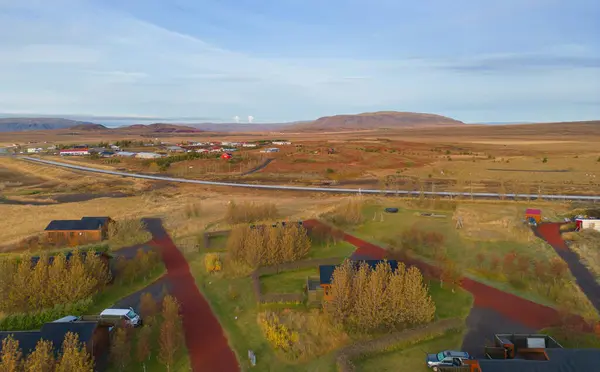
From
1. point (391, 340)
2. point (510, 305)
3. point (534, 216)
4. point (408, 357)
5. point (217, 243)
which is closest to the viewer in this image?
point (408, 357)

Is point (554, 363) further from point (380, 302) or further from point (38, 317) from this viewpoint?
point (38, 317)

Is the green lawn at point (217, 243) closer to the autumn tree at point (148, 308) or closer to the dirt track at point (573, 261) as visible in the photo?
the autumn tree at point (148, 308)

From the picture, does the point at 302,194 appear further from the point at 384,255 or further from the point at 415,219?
the point at 384,255

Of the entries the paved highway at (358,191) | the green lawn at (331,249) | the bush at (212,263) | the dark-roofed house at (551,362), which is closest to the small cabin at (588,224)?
the paved highway at (358,191)

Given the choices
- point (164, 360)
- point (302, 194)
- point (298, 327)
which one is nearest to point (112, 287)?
point (164, 360)

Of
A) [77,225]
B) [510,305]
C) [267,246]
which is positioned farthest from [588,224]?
[77,225]
